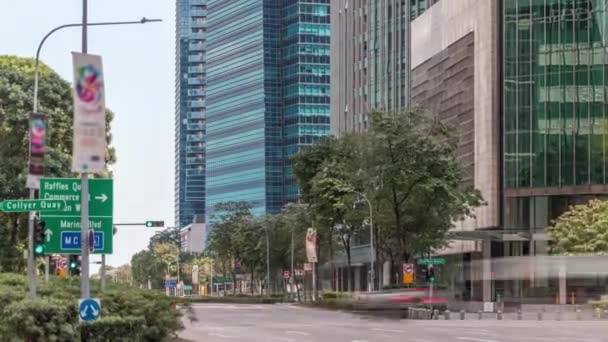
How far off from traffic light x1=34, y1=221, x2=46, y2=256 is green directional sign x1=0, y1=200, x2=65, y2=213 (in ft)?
1.06

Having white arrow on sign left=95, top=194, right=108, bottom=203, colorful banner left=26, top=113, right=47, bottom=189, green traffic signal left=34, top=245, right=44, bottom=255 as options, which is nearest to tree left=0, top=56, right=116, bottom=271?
A: white arrow on sign left=95, top=194, right=108, bottom=203

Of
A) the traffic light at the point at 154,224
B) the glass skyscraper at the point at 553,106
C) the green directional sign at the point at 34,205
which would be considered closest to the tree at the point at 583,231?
the glass skyscraper at the point at 553,106

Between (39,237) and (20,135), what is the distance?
27.4 meters

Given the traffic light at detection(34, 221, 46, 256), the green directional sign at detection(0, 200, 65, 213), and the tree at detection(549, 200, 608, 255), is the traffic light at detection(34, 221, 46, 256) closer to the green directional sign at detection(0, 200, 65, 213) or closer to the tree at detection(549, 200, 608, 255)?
the green directional sign at detection(0, 200, 65, 213)

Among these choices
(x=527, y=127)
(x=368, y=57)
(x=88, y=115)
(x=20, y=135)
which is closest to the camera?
(x=88, y=115)

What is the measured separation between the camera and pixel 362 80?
126 metres

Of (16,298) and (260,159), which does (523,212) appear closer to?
(16,298)

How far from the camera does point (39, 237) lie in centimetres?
2294

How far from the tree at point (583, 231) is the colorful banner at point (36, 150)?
4809 centimetres

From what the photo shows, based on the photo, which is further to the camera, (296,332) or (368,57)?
(368,57)

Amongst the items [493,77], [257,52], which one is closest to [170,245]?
[257,52]

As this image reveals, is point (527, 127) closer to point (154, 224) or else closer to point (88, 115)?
point (154, 224)

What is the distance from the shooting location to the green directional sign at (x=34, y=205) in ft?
74.1

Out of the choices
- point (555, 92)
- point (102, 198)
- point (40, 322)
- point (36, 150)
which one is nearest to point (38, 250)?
point (102, 198)
